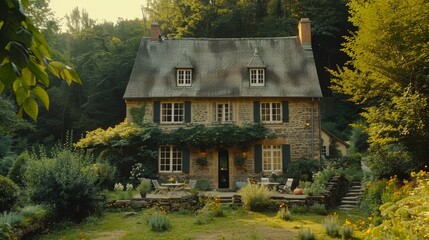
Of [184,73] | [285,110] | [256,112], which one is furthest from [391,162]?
[184,73]

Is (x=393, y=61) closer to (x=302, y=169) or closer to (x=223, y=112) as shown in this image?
(x=302, y=169)

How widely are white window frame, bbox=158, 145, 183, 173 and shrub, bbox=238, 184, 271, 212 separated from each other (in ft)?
22.9

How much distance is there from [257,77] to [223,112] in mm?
2764

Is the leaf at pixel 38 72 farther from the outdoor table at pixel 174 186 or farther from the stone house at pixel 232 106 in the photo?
the stone house at pixel 232 106

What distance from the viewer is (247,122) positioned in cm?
2111

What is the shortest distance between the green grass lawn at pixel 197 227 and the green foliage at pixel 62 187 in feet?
1.92

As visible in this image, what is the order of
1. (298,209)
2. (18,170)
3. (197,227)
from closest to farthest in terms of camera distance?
(197,227), (298,209), (18,170)

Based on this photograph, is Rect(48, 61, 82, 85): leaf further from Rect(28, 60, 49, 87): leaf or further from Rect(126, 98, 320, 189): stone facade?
Rect(126, 98, 320, 189): stone facade

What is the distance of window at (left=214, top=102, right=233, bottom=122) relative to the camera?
21391mm

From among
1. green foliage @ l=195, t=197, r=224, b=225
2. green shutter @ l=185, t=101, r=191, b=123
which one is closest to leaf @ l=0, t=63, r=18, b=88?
green foliage @ l=195, t=197, r=224, b=225

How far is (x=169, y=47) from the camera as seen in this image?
23.8 m

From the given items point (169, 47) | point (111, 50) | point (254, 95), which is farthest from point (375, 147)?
point (111, 50)

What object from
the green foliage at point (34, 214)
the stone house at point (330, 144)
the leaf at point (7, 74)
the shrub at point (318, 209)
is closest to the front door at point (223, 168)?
the shrub at point (318, 209)

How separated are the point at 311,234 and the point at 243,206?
5.37m
